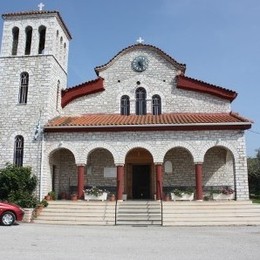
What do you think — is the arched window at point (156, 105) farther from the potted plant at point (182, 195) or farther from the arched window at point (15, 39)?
the arched window at point (15, 39)

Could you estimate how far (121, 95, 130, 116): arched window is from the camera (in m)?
21.6

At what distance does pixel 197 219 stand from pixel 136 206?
3070 mm

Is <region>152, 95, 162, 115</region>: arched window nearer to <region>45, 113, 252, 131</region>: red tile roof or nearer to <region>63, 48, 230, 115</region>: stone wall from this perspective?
<region>63, 48, 230, 115</region>: stone wall

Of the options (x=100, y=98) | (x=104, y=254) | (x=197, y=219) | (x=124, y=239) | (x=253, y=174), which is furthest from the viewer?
(x=253, y=174)

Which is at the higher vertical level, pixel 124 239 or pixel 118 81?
pixel 118 81

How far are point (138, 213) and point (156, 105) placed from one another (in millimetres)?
7862

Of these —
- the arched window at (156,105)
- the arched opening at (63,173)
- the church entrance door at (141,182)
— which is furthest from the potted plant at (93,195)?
the arched window at (156,105)

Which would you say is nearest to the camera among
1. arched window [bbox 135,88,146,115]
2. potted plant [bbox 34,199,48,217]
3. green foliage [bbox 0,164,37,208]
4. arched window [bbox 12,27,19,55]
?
potted plant [bbox 34,199,48,217]

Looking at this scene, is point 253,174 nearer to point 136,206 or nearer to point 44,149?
point 136,206

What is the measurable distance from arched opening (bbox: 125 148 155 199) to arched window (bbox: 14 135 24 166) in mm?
6118

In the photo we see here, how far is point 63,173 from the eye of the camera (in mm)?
20812

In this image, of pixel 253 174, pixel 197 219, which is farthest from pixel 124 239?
pixel 253 174

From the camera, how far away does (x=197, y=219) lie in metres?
15.3

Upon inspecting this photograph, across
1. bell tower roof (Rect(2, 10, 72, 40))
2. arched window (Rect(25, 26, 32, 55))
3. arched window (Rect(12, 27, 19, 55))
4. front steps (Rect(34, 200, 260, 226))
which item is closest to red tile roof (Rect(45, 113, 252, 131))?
front steps (Rect(34, 200, 260, 226))
